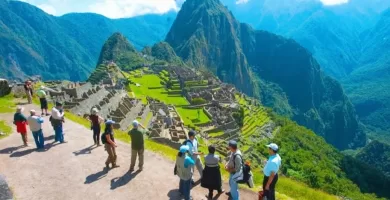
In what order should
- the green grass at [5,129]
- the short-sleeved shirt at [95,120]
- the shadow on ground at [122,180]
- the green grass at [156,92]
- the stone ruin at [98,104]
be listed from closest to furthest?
the shadow on ground at [122,180]
the short-sleeved shirt at [95,120]
the green grass at [5,129]
the stone ruin at [98,104]
the green grass at [156,92]

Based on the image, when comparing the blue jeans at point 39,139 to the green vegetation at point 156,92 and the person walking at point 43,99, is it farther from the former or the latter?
the green vegetation at point 156,92

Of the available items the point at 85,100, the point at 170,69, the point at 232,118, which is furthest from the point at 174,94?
the point at 85,100

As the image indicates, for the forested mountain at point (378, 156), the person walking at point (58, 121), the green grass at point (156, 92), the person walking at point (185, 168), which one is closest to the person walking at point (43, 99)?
the person walking at point (58, 121)

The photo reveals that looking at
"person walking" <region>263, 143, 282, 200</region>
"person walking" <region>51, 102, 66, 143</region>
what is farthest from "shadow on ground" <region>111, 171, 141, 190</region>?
"person walking" <region>263, 143, 282, 200</region>

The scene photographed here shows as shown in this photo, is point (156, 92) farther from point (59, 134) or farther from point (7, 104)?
point (59, 134)

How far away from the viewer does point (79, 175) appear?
55.1 feet

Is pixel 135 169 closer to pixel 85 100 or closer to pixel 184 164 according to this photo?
pixel 184 164

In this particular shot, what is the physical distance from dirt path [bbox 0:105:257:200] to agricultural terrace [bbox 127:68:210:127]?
164ft

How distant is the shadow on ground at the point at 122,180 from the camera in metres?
15.8

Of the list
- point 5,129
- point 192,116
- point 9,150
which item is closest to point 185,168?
point 9,150

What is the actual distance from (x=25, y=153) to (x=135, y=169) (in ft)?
20.0

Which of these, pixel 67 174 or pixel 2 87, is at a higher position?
pixel 2 87

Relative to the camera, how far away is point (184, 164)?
13.8 metres

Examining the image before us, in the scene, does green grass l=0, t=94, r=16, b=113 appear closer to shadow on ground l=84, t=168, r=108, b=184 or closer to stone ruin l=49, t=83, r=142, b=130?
stone ruin l=49, t=83, r=142, b=130
